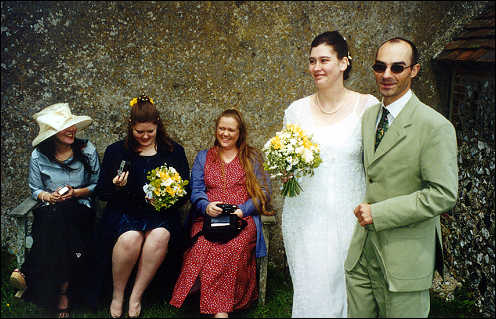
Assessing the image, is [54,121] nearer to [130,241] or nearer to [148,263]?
[130,241]

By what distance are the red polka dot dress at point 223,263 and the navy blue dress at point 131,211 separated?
9.7 inches

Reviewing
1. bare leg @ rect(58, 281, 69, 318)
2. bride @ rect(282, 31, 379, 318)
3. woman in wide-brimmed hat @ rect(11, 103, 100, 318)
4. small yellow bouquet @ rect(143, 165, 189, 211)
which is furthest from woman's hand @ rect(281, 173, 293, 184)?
bare leg @ rect(58, 281, 69, 318)

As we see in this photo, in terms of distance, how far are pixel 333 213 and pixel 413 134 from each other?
902mm

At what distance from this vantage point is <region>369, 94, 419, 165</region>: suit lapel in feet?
8.95

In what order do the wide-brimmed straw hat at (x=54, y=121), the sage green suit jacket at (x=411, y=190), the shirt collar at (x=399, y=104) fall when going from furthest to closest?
the wide-brimmed straw hat at (x=54, y=121) → the shirt collar at (x=399, y=104) → the sage green suit jacket at (x=411, y=190)

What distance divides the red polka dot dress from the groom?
→ 129 cm

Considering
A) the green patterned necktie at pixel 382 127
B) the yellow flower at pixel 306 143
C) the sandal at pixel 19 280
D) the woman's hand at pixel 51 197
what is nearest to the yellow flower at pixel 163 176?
the woman's hand at pixel 51 197

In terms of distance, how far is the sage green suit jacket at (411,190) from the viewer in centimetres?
259

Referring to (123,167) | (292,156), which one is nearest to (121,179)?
(123,167)

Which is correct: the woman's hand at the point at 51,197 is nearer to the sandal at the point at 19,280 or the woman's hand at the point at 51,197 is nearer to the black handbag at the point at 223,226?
the sandal at the point at 19,280

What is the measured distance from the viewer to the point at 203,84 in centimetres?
510

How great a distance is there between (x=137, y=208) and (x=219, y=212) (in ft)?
2.87

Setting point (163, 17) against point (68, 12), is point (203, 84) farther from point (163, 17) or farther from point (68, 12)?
point (68, 12)

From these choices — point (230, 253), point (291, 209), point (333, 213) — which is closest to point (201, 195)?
point (230, 253)
